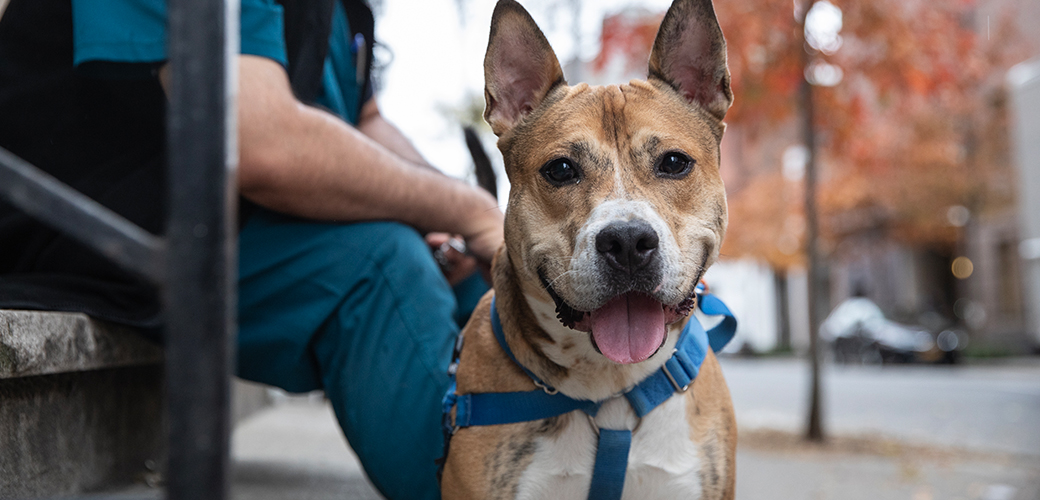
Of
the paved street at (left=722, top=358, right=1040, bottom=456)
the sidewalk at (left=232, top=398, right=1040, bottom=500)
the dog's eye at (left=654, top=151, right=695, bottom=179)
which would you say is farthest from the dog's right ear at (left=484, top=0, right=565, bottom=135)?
the paved street at (left=722, top=358, right=1040, bottom=456)

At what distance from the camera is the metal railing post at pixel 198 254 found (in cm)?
89

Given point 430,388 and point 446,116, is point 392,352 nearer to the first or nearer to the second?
point 430,388

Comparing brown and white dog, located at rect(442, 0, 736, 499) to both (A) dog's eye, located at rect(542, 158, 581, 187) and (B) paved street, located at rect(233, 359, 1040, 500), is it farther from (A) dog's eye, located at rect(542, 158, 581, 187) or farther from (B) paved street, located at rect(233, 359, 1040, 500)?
(B) paved street, located at rect(233, 359, 1040, 500)

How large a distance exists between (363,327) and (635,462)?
90 centimetres

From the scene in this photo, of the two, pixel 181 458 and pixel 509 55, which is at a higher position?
pixel 509 55

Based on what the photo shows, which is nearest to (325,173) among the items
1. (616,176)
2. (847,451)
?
(616,176)

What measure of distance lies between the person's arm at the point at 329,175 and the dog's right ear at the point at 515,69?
317 millimetres

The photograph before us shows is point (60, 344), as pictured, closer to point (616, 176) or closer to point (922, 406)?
point (616, 176)

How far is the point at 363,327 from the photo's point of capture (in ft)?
7.66

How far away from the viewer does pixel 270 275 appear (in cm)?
239

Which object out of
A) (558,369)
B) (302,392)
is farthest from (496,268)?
(302,392)

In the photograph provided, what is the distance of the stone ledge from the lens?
1654 mm

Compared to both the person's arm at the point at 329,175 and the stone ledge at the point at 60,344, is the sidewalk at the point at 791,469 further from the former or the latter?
the person's arm at the point at 329,175

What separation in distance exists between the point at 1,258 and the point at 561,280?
1658 millimetres
